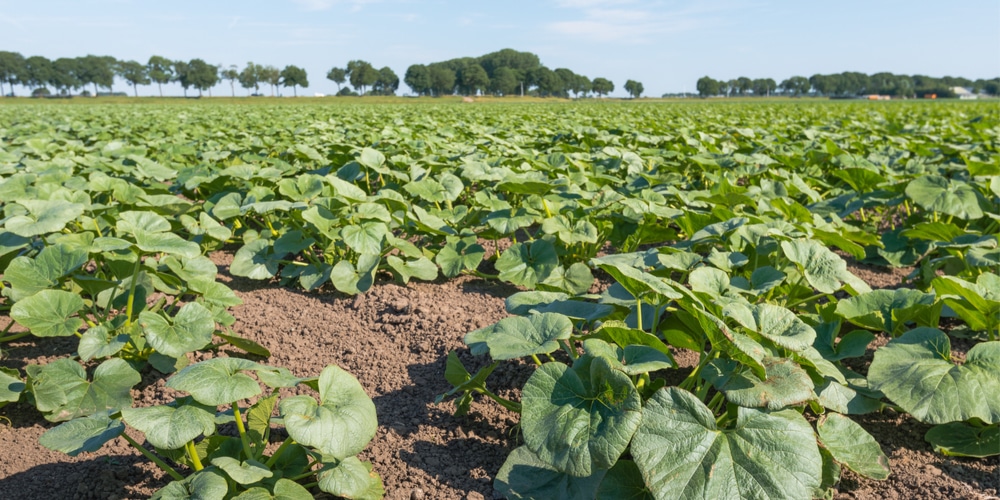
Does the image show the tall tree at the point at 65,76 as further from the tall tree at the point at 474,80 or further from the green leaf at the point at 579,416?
the green leaf at the point at 579,416

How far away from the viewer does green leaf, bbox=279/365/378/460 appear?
148 cm

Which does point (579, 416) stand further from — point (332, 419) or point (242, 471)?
point (242, 471)

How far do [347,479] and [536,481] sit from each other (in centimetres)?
51

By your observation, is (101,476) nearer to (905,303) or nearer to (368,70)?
(905,303)

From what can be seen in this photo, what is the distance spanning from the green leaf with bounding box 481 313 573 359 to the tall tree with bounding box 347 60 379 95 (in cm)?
10431

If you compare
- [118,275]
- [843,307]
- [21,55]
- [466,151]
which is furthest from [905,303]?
[21,55]

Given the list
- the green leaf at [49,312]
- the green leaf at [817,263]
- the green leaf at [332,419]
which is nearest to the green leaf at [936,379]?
the green leaf at [817,263]

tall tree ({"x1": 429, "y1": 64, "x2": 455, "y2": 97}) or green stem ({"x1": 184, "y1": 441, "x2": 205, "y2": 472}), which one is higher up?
tall tree ({"x1": 429, "y1": 64, "x2": 455, "y2": 97})

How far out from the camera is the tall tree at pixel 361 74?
330 ft

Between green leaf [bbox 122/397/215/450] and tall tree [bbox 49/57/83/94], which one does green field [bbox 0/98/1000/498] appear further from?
tall tree [bbox 49/57/83/94]

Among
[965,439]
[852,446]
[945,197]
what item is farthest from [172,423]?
[945,197]

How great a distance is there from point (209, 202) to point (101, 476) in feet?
8.43

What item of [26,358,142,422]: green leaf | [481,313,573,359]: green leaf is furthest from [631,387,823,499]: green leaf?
[26,358,142,422]: green leaf

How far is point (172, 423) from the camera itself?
1.52 metres
